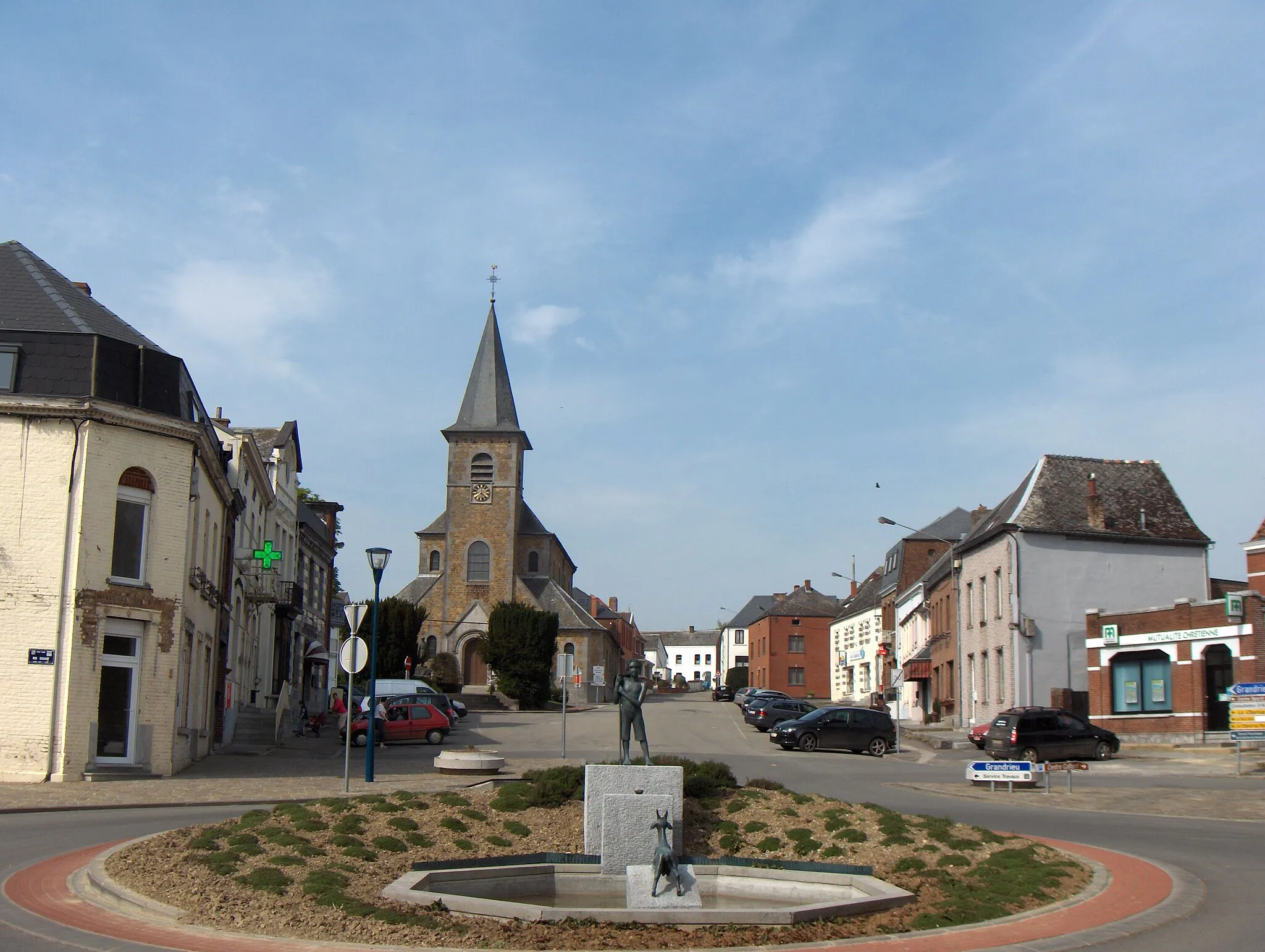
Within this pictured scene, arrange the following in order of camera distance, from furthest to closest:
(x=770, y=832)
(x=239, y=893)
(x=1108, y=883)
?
(x=770, y=832) → (x=1108, y=883) → (x=239, y=893)

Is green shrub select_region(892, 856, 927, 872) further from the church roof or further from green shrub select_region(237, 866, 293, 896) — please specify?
the church roof

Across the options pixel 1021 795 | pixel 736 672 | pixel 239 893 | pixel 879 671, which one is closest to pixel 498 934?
pixel 239 893

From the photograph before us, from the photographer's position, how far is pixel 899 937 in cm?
936

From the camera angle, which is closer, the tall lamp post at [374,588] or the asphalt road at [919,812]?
the asphalt road at [919,812]

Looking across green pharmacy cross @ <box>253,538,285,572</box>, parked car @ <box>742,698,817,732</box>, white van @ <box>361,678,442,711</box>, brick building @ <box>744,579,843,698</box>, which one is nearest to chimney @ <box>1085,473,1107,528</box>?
parked car @ <box>742,698,817,732</box>

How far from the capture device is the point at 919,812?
18234mm

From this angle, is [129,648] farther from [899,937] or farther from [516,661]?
[516,661]

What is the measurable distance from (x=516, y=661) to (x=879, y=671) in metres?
20.6

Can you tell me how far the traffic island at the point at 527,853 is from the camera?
9.42 metres

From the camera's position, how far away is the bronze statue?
521 inches

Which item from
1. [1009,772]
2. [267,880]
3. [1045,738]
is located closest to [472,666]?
[1045,738]

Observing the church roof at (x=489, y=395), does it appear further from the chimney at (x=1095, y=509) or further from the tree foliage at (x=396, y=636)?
the chimney at (x=1095, y=509)

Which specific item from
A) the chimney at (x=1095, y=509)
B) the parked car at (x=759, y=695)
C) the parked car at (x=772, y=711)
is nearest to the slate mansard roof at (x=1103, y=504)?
the chimney at (x=1095, y=509)

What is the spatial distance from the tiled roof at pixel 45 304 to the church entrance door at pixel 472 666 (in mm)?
52054
